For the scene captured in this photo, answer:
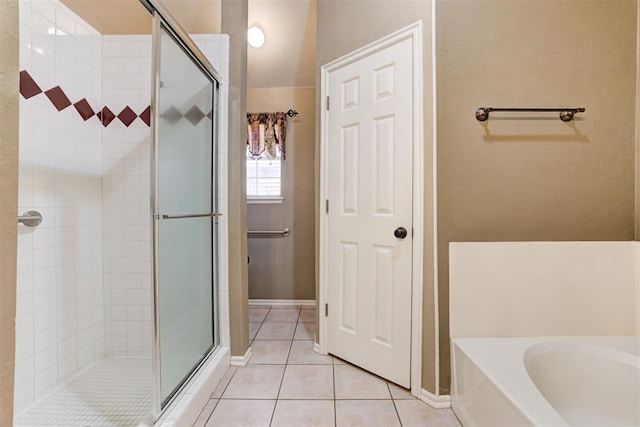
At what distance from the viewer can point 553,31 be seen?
57.7 inches

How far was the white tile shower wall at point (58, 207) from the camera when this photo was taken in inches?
56.6

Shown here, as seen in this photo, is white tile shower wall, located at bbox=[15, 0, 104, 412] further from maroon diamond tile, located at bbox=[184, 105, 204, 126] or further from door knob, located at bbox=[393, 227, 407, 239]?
door knob, located at bbox=[393, 227, 407, 239]

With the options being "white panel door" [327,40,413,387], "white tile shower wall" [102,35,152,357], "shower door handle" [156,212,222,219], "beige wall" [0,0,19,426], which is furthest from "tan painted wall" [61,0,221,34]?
"beige wall" [0,0,19,426]

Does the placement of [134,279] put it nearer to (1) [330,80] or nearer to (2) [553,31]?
(1) [330,80]

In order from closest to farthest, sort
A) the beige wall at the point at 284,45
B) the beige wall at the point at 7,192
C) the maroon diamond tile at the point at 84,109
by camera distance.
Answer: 1. the beige wall at the point at 7,192
2. the maroon diamond tile at the point at 84,109
3. the beige wall at the point at 284,45

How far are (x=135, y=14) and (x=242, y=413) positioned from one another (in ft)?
8.48

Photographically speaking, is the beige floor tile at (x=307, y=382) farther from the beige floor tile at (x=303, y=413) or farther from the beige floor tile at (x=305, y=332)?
the beige floor tile at (x=305, y=332)

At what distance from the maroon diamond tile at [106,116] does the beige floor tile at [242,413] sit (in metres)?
1.84

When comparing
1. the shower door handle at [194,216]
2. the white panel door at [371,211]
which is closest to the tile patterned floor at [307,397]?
the white panel door at [371,211]

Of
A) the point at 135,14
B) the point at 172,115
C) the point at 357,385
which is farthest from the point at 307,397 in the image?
the point at 135,14

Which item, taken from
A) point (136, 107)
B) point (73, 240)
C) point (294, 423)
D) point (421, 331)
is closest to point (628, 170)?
point (421, 331)

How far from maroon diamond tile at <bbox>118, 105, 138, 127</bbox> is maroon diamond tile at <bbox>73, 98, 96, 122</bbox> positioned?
0.15 metres

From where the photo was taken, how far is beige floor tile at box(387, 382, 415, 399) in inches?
61.7

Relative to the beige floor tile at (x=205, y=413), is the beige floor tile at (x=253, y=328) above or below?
below
